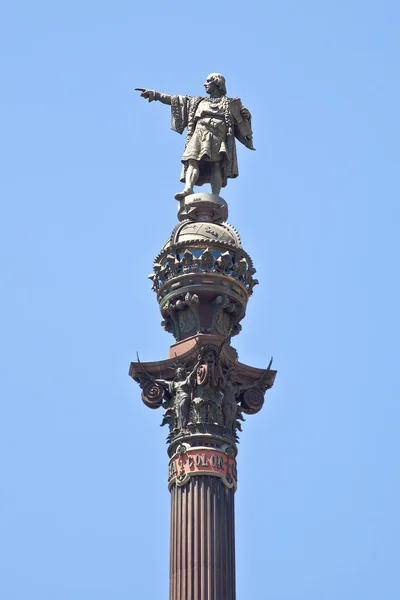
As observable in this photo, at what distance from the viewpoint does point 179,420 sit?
153 feet

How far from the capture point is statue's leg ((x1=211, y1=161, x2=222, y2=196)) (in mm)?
52219

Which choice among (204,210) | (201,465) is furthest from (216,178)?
(201,465)

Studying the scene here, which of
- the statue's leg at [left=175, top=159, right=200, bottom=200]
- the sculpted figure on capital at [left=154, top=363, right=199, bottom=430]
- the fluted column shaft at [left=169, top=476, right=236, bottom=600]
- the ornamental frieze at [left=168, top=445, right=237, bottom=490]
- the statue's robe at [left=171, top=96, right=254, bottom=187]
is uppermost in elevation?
the statue's robe at [left=171, top=96, right=254, bottom=187]

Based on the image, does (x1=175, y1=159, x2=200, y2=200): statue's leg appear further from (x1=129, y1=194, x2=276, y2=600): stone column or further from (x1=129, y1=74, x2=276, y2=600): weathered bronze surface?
(x1=129, y1=194, x2=276, y2=600): stone column

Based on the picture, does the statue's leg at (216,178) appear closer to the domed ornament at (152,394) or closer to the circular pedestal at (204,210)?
the circular pedestal at (204,210)

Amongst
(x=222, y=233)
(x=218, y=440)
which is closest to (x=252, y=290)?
(x=222, y=233)

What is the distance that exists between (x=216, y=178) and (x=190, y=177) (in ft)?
2.66

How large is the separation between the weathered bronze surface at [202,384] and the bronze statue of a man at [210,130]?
885 millimetres

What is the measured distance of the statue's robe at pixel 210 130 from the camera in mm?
52312

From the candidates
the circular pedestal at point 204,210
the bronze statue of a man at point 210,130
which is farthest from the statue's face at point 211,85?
the circular pedestal at point 204,210

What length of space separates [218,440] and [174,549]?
3.29 metres

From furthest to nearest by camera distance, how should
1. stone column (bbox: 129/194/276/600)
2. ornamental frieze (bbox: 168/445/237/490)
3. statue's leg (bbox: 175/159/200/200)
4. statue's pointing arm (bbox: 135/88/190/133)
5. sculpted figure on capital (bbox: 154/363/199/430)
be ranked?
statue's pointing arm (bbox: 135/88/190/133) → statue's leg (bbox: 175/159/200/200) → sculpted figure on capital (bbox: 154/363/199/430) → ornamental frieze (bbox: 168/445/237/490) → stone column (bbox: 129/194/276/600)

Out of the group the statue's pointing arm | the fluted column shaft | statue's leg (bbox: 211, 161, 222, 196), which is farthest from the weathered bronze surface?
the statue's pointing arm

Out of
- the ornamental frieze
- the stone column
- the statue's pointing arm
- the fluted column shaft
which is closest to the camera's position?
the fluted column shaft
